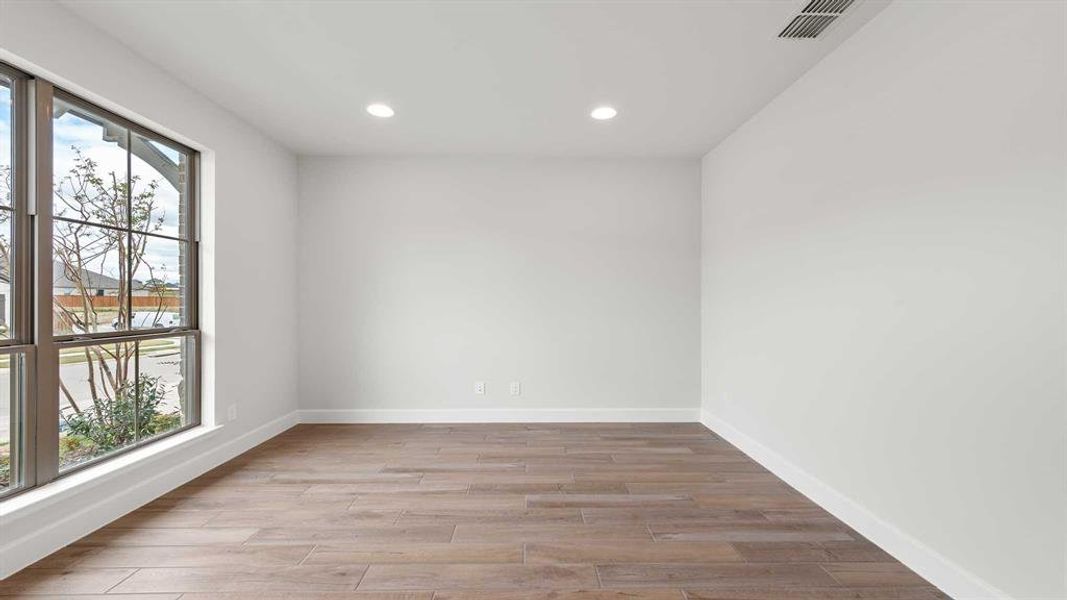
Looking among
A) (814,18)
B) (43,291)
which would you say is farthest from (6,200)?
(814,18)

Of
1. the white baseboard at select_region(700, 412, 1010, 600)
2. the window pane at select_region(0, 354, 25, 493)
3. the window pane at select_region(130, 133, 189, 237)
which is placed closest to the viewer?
the white baseboard at select_region(700, 412, 1010, 600)

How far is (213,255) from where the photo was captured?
3160mm

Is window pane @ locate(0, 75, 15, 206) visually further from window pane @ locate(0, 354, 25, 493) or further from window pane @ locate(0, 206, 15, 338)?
window pane @ locate(0, 354, 25, 493)

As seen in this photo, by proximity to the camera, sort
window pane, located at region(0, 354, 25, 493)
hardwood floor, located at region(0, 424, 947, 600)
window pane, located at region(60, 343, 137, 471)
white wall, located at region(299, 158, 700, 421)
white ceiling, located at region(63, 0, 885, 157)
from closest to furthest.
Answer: hardwood floor, located at region(0, 424, 947, 600) → window pane, located at region(0, 354, 25, 493) → white ceiling, located at region(63, 0, 885, 157) → window pane, located at region(60, 343, 137, 471) → white wall, located at region(299, 158, 700, 421)

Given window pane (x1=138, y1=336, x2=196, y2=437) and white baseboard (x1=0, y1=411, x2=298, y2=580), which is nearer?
white baseboard (x1=0, y1=411, x2=298, y2=580)

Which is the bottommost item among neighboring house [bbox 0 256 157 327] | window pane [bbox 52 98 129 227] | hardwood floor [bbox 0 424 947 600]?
hardwood floor [bbox 0 424 947 600]

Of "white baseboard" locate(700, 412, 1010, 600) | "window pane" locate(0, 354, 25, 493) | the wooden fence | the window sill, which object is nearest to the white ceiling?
the wooden fence

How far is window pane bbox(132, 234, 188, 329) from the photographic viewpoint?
273 cm

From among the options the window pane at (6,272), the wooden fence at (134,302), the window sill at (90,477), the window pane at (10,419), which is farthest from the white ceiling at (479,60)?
the window sill at (90,477)

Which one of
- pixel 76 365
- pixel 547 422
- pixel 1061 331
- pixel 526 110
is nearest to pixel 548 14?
pixel 526 110

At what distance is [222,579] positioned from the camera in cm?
190

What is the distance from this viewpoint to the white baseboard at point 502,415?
14.0ft

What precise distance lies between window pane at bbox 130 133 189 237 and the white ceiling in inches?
19.6

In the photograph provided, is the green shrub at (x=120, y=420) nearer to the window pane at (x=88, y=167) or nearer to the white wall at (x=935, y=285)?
the window pane at (x=88, y=167)
